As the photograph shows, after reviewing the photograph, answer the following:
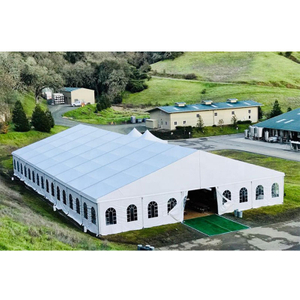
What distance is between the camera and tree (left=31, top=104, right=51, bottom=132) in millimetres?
37000

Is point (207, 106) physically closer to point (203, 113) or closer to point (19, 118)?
point (203, 113)

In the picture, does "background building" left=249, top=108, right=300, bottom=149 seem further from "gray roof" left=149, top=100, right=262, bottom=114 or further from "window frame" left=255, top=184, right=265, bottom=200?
"window frame" left=255, top=184, right=265, bottom=200

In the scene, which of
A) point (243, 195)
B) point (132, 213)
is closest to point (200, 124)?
point (243, 195)

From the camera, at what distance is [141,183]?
20156 mm

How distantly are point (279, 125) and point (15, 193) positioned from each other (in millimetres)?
21230

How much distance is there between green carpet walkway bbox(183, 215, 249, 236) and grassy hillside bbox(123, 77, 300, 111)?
2130 cm

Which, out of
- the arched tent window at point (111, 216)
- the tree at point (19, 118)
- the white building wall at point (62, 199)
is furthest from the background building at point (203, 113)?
the arched tent window at point (111, 216)

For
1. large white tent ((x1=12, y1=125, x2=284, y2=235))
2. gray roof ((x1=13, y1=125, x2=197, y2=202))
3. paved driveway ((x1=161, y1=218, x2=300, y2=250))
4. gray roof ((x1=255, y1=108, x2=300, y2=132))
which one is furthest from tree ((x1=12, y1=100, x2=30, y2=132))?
paved driveway ((x1=161, y1=218, x2=300, y2=250))

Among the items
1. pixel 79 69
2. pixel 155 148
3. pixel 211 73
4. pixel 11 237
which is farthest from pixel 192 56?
pixel 11 237

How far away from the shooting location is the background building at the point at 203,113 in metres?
39.6

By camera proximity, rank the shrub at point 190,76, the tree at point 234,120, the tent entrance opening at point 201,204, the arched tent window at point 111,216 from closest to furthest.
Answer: the arched tent window at point 111,216 < the tent entrance opening at point 201,204 < the tree at point 234,120 < the shrub at point 190,76

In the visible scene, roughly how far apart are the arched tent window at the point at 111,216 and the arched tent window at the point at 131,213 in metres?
0.53

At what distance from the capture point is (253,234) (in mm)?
19922

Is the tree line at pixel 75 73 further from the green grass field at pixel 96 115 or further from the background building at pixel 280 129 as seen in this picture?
the background building at pixel 280 129
